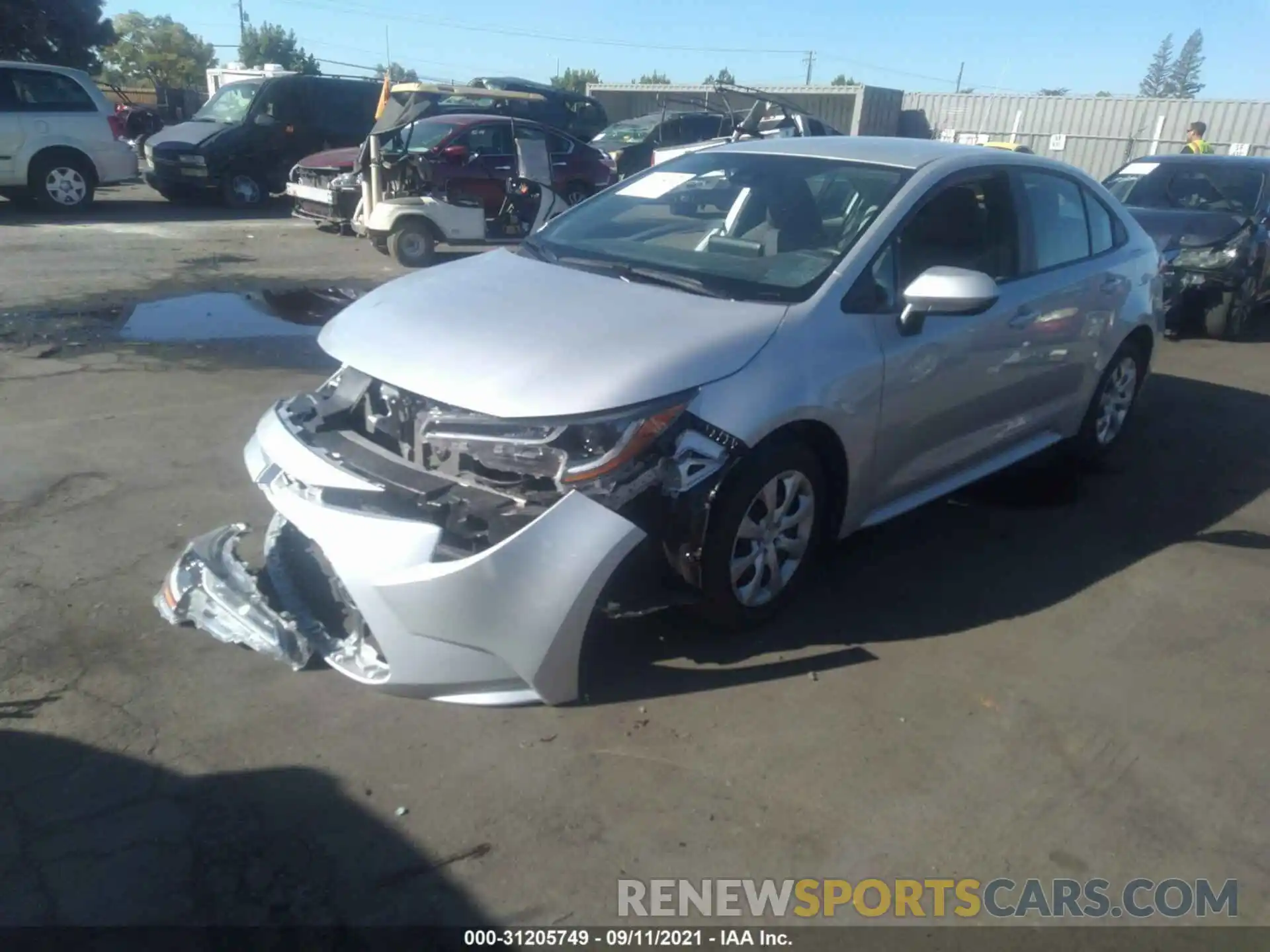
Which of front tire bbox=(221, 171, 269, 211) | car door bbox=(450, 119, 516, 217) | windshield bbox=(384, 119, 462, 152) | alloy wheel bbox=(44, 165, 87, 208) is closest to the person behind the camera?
windshield bbox=(384, 119, 462, 152)

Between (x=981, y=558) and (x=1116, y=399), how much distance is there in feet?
6.06

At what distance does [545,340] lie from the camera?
343 cm

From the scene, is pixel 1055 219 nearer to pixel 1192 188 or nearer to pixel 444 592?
pixel 444 592

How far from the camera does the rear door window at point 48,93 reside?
44.0 ft

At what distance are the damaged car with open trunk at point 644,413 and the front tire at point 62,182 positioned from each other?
39.3 ft

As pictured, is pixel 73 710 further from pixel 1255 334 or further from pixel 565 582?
pixel 1255 334

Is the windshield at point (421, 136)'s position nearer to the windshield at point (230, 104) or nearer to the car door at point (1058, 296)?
the windshield at point (230, 104)

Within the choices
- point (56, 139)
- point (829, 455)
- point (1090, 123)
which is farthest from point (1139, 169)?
point (1090, 123)

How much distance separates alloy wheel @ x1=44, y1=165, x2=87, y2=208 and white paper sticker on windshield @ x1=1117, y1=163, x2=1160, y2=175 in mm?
13268

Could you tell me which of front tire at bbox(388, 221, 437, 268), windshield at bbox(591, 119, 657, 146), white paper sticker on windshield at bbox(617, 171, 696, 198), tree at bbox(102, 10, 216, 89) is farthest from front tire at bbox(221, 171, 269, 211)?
tree at bbox(102, 10, 216, 89)

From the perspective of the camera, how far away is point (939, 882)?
9.02 ft

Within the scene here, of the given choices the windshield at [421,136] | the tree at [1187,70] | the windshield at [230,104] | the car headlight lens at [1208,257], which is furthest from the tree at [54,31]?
the tree at [1187,70]

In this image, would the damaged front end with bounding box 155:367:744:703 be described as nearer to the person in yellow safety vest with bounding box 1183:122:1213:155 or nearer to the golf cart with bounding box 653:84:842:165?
the golf cart with bounding box 653:84:842:165

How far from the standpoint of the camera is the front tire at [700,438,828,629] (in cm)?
344
